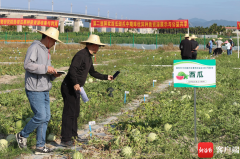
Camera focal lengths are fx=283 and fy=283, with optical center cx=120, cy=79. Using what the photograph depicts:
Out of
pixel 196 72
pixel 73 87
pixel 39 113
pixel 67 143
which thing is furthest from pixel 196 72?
pixel 39 113

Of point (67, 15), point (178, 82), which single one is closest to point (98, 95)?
point (178, 82)

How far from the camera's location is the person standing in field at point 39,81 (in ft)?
13.4

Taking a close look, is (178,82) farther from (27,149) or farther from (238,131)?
(27,149)

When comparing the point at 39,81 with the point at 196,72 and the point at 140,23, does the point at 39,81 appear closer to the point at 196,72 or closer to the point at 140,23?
the point at 196,72

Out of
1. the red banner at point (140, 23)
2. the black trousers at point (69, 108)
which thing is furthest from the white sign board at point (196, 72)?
the red banner at point (140, 23)

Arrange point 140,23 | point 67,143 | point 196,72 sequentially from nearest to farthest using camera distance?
point 196,72 < point 67,143 < point 140,23

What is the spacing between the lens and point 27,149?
14.7 ft

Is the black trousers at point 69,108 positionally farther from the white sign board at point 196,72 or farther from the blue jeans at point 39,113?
the white sign board at point 196,72

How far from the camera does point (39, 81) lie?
4.23 m

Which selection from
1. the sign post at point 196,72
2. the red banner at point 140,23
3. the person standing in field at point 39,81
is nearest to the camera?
the person standing in field at point 39,81

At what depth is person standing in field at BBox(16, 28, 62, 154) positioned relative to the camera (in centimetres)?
409

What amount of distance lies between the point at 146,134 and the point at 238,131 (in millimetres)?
1607

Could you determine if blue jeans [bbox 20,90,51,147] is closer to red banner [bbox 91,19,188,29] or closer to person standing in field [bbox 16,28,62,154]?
person standing in field [bbox 16,28,62,154]

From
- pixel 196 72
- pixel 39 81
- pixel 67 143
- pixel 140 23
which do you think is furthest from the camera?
pixel 140 23
